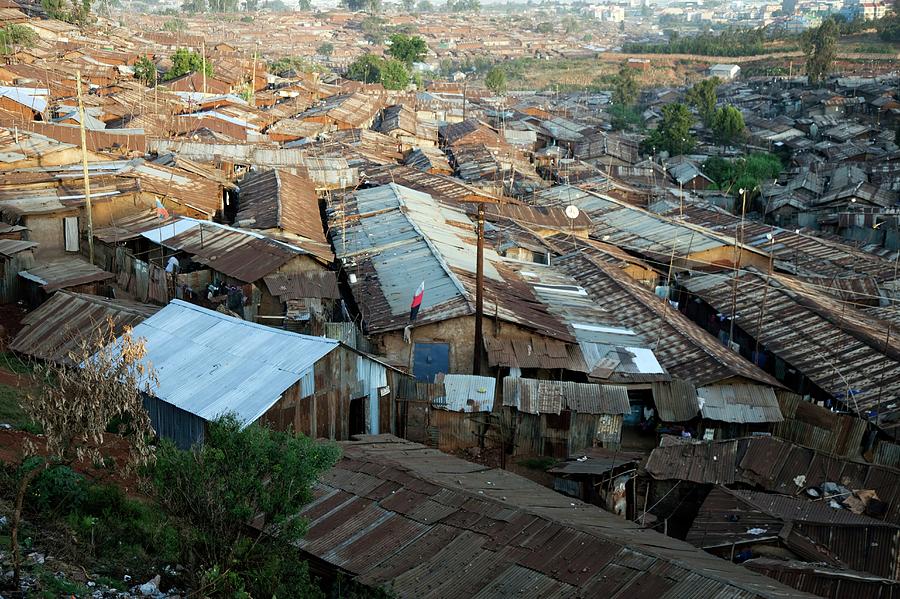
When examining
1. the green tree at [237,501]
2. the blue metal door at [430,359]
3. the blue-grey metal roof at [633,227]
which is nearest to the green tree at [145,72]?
the blue-grey metal roof at [633,227]

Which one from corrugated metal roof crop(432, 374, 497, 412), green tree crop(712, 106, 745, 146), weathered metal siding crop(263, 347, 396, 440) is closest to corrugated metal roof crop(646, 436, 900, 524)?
corrugated metal roof crop(432, 374, 497, 412)

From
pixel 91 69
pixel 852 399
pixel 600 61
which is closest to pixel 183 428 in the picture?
pixel 852 399

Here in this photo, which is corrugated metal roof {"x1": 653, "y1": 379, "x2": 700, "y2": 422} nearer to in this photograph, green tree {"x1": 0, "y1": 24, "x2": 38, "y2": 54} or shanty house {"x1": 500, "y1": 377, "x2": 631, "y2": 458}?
shanty house {"x1": 500, "y1": 377, "x2": 631, "y2": 458}

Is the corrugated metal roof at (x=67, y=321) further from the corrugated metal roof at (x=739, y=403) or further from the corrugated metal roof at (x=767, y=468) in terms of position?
→ the corrugated metal roof at (x=739, y=403)

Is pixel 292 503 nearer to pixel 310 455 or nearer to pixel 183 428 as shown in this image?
pixel 310 455

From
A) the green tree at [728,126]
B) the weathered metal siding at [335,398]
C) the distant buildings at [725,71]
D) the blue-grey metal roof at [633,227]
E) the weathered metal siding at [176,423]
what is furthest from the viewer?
the distant buildings at [725,71]

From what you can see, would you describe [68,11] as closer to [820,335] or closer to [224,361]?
[820,335]
